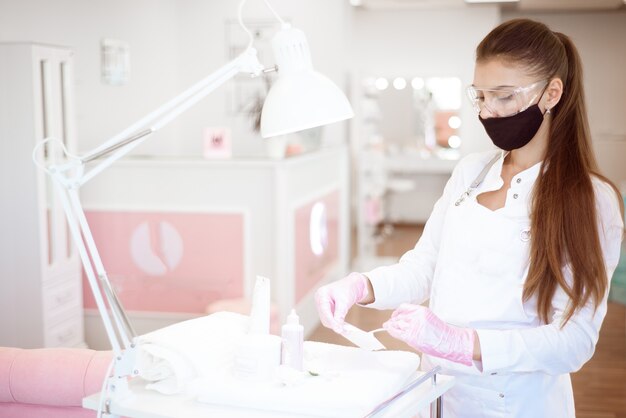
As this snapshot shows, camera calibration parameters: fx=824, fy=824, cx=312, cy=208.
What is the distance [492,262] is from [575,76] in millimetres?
442

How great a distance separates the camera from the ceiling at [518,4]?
8812mm

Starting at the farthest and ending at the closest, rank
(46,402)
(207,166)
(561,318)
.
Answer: (207,166), (46,402), (561,318)

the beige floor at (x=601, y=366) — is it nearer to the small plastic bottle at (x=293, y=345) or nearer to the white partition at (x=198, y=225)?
the white partition at (x=198, y=225)

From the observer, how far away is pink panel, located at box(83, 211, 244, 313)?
4410mm

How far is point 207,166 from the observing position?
4.35 meters

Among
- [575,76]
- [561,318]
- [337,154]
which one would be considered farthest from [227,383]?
[337,154]

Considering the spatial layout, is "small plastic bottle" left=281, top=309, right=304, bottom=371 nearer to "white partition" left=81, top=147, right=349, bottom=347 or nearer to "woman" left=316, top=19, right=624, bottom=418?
"woman" left=316, top=19, right=624, bottom=418

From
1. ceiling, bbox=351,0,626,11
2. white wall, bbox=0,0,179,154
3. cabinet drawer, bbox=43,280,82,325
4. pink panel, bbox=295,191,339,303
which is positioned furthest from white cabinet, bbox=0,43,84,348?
ceiling, bbox=351,0,626,11

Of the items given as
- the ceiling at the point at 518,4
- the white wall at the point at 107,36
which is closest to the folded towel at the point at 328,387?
the white wall at the point at 107,36

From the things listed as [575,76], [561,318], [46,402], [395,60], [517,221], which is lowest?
[46,402]

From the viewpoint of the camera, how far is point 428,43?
951 centimetres

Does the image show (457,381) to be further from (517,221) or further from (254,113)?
(254,113)

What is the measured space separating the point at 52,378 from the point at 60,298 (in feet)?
7.11

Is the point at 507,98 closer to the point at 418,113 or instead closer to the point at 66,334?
the point at 66,334
